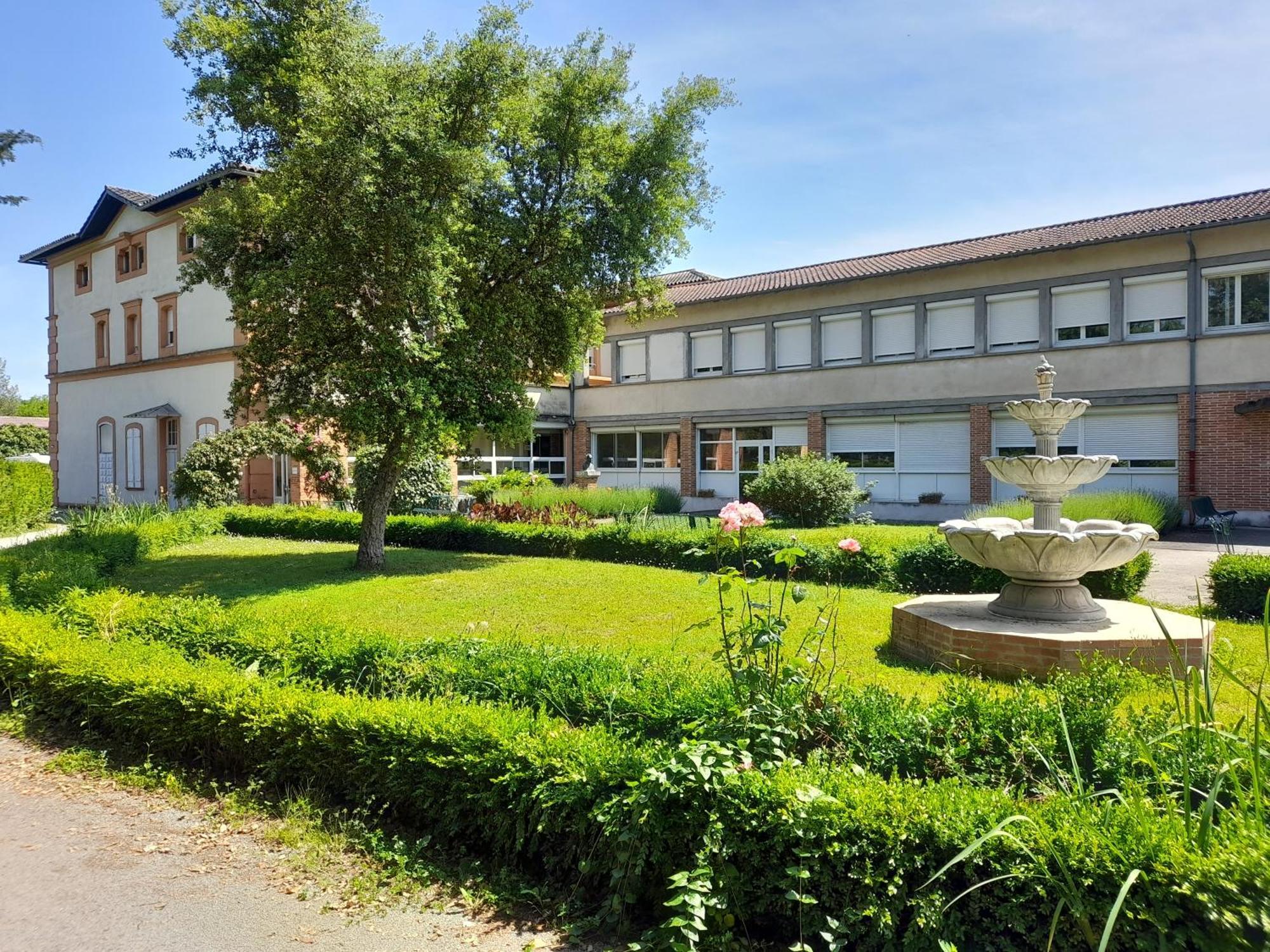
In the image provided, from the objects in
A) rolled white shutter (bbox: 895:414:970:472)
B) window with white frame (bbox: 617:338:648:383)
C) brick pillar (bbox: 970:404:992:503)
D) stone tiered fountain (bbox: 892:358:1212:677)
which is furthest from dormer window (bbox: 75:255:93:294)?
stone tiered fountain (bbox: 892:358:1212:677)

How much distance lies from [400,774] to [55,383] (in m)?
36.5

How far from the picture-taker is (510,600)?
10.2m

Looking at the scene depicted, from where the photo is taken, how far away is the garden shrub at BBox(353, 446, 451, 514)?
2006cm

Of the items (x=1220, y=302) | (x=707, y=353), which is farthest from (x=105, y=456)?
(x=1220, y=302)

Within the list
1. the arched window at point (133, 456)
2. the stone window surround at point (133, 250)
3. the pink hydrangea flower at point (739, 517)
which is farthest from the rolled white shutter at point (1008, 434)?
the stone window surround at point (133, 250)

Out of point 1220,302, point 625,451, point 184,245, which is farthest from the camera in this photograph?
point 625,451

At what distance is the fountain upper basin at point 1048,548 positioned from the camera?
666cm

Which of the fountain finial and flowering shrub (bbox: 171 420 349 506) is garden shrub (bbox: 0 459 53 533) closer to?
flowering shrub (bbox: 171 420 349 506)

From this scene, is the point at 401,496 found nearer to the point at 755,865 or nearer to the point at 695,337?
the point at 695,337

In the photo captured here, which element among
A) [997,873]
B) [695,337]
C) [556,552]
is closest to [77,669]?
[997,873]

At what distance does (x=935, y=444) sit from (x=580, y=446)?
13071mm

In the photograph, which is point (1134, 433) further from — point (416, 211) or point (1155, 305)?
point (416, 211)

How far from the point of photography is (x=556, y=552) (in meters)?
14.9

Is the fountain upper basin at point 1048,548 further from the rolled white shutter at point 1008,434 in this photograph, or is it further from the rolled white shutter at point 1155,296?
the rolled white shutter at point 1155,296
